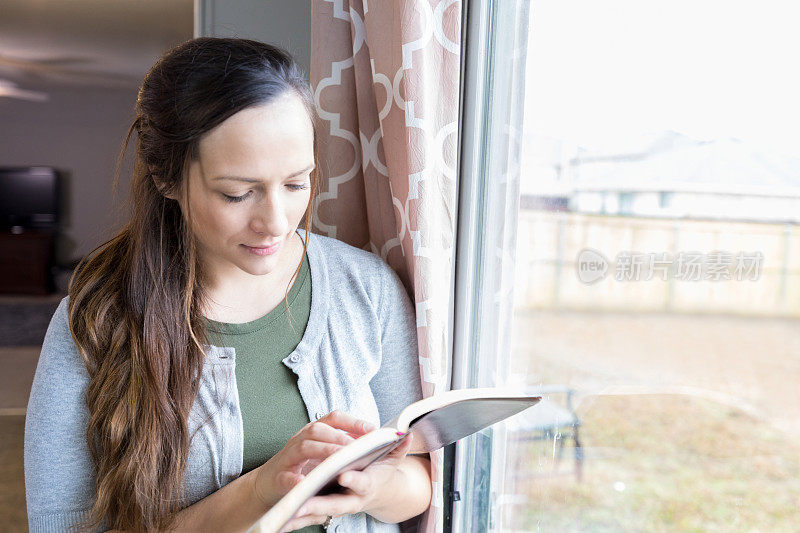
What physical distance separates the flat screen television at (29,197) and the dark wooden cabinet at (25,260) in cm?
4

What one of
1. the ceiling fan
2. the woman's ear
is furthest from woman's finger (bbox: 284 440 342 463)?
the ceiling fan

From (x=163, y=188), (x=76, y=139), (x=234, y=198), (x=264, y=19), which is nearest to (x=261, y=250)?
(x=234, y=198)

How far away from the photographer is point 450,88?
108 centimetres

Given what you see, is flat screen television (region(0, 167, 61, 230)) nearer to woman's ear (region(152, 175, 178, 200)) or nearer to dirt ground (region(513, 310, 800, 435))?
woman's ear (region(152, 175, 178, 200))

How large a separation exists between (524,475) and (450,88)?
62 cm

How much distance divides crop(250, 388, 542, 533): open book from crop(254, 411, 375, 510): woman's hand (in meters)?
0.05

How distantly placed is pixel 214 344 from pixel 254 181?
0.94 ft

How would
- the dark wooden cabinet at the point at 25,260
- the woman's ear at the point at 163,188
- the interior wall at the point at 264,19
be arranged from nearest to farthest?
the woman's ear at the point at 163,188, the interior wall at the point at 264,19, the dark wooden cabinet at the point at 25,260

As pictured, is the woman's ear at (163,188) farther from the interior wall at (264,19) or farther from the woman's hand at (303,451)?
the interior wall at (264,19)

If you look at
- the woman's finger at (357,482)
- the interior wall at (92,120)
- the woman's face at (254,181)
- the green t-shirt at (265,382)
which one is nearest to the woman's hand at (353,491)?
the woman's finger at (357,482)

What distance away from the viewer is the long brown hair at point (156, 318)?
0.93m

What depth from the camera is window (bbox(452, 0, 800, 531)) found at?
19.1 inches

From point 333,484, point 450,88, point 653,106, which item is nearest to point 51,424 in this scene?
point 333,484

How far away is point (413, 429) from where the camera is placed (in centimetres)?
73
